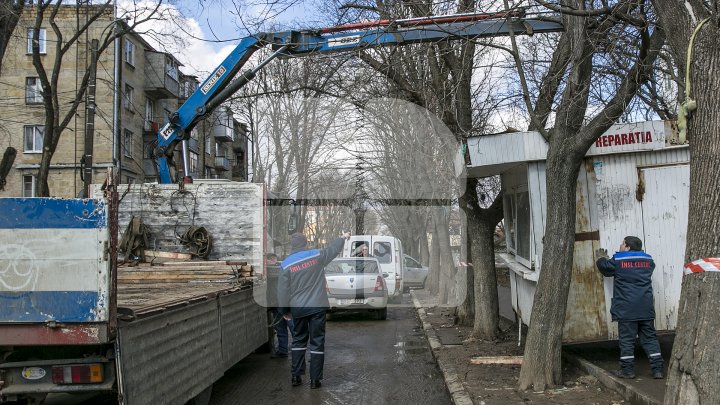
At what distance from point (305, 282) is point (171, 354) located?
2685 mm

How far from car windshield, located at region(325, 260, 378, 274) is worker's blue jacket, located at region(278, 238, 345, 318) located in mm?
7240

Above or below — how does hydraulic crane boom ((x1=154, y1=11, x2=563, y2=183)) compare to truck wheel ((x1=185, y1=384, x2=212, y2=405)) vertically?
above

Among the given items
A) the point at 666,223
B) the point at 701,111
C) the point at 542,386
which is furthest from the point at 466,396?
the point at 701,111

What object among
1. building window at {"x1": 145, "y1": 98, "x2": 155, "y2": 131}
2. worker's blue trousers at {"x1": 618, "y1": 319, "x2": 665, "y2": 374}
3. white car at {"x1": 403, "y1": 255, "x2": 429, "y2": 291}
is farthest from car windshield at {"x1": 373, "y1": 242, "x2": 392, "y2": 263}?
building window at {"x1": 145, "y1": 98, "x2": 155, "y2": 131}

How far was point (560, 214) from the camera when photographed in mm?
6938

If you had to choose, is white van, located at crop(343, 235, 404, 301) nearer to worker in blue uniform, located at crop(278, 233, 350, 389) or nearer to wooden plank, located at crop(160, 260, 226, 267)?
wooden plank, located at crop(160, 260, 226, 267)

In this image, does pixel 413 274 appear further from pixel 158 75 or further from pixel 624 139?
pixel 624 139

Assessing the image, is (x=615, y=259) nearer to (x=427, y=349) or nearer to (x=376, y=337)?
(x=427, y=349)

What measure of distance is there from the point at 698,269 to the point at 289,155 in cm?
2434

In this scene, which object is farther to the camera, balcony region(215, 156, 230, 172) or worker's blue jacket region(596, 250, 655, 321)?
balcony region(215, 156, 230, 172)

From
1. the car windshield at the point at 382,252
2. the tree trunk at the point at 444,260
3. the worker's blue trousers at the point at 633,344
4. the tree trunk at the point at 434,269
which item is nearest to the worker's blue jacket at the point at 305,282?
the worker's blue trousers at the point at 633,344

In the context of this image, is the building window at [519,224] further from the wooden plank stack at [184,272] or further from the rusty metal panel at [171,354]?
the rusty metal panel at [171,354]

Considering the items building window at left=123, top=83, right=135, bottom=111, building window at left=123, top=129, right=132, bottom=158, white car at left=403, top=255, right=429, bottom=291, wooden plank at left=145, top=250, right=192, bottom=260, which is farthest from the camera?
building window at left=123, top=83, right=135, bottom=111

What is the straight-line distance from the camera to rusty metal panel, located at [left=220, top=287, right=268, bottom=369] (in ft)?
23.9
